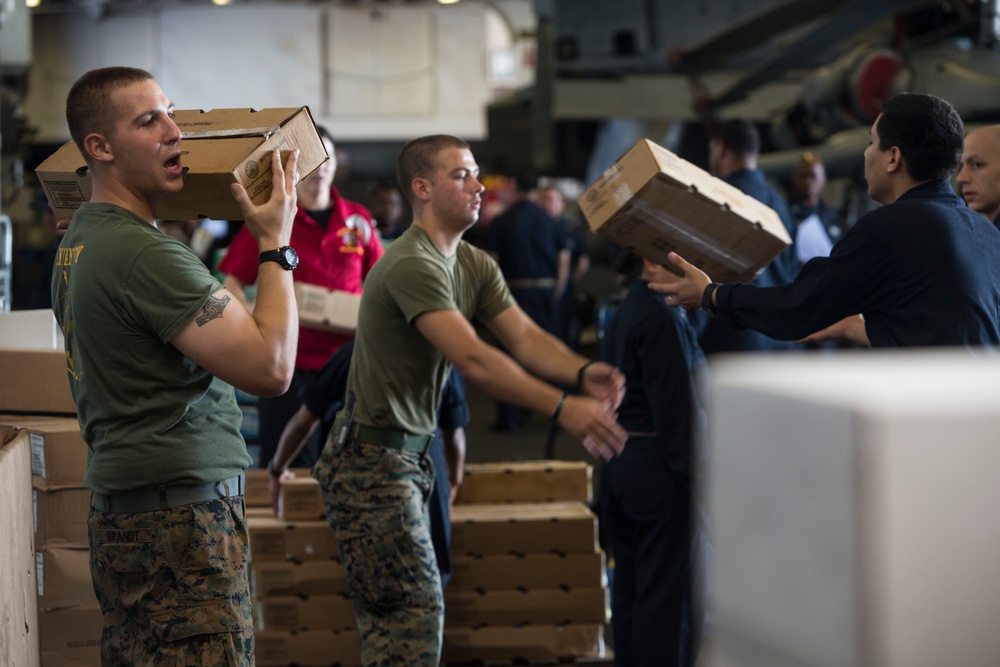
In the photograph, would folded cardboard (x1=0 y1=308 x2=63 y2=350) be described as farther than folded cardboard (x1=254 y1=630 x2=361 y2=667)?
No

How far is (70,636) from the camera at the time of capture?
2.82m

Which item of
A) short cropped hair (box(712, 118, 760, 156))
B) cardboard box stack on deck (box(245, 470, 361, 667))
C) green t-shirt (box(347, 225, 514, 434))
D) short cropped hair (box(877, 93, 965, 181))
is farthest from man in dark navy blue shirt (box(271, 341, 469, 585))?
short cropped hair (box(712, 118, 760, 156))

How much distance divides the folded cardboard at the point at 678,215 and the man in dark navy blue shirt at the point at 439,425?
934mm

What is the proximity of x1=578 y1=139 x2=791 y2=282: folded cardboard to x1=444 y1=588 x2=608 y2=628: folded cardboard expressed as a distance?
141 cm

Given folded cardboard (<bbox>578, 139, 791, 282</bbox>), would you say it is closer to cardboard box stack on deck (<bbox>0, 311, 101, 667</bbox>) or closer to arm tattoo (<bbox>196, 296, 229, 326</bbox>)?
arm tattoo (<bbox>196, 296, 229, 326</bbox>)

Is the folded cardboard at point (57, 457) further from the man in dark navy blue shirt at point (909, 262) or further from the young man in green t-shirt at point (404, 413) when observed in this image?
the man in dark navy blue shirt at point (909, 262)

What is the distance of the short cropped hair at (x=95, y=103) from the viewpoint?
2158 mm

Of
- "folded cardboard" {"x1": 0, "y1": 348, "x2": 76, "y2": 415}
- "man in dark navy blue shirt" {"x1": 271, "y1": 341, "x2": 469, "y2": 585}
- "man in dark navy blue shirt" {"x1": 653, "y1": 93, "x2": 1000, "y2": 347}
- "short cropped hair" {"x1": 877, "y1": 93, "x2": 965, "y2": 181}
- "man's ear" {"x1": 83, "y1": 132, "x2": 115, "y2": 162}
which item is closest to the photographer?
"man's ear" {"x1": 83, "y1": 132, "x2": 115, "y2": 162}

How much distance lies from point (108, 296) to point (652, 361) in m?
1.64

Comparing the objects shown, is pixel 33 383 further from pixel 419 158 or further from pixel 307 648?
pixel 307 648

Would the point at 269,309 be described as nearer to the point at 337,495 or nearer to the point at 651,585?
the point at 337,495

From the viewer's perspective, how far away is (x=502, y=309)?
10.9ft

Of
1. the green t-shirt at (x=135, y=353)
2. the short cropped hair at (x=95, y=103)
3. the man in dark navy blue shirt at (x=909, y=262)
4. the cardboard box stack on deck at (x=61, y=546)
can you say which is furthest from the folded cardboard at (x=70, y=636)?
the man in dark navy blue shirt at (x=909, y=262)

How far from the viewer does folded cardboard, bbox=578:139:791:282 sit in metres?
2.90
